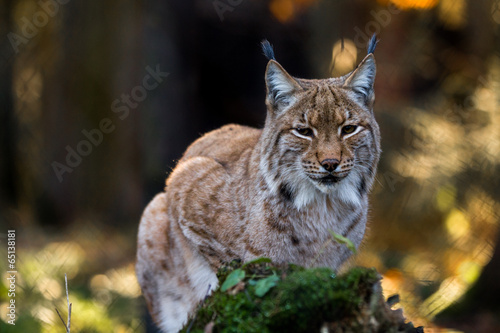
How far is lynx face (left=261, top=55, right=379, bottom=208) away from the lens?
133 inches

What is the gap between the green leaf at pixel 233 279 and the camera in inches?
89.3

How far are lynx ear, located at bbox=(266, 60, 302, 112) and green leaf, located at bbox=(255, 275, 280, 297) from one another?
173 centimetres

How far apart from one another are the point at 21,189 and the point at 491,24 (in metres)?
7.53

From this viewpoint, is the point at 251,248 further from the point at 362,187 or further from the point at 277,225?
the point at 362,187

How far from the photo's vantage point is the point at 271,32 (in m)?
7.05

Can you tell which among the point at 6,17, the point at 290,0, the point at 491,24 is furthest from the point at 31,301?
the point at 491,24

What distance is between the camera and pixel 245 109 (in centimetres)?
765

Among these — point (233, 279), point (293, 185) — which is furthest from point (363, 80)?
point (233, 279)

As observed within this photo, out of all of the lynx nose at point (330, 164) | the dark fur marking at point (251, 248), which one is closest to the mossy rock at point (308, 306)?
the lynx nose at point (330, 164)

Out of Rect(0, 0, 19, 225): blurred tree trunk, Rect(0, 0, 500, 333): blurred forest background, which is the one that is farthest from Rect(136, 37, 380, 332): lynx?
Rect(0, 0, 19, 225): blurred tree trunk

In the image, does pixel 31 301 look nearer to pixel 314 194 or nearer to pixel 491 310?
pixel 314 194

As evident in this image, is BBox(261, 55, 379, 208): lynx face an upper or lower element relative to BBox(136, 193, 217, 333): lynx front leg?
upper

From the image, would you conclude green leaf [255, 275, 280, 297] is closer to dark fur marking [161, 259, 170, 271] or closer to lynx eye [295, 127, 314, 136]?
lynx eye [295, 127, 314, 136]

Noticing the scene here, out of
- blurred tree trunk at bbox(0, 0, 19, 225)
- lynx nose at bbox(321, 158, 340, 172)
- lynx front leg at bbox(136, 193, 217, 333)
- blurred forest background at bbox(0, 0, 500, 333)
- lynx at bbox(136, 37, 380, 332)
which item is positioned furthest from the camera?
blurred tree trunk at bbox(0, 0, 19, 225)
